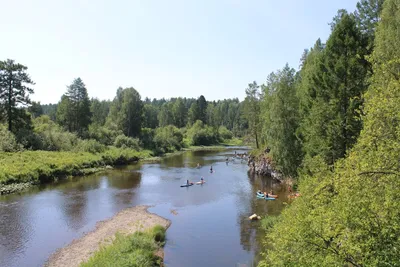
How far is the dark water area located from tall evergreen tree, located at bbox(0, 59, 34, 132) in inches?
790

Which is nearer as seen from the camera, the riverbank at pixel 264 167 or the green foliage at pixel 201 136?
the riverbank at pixel 264 167

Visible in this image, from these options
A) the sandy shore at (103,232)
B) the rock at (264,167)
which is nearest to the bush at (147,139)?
the rock at (264,167)

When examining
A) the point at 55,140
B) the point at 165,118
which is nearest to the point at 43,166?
the point at 55,140

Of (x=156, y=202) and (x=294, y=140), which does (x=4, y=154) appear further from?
(x=294, y=140)

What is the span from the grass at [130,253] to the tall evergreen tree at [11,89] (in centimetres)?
4455

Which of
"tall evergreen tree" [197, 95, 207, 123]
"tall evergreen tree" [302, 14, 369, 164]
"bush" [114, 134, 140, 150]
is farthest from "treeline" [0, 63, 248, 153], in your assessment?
"tall evergreen tree" [302, 14, 369, 164]

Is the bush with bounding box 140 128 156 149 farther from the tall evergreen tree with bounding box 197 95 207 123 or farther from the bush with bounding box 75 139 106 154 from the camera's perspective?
the tall evergreen tree with bounding box 197 95 207 123

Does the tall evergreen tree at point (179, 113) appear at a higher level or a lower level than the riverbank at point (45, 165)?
higher

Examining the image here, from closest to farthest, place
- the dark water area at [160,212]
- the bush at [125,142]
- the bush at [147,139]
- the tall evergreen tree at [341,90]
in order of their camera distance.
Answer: the dark water area at [160,212] → the tall evergreen tree at [341,90] → the bush at [125,142] → the bush at [147,139]

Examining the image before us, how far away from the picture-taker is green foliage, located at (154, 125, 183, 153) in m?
86.5

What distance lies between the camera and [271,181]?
47094 millimetres

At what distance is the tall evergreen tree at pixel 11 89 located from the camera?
5544 centimetres

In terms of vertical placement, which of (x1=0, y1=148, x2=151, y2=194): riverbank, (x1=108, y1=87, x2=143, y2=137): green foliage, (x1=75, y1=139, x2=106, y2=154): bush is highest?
(x1=108, y1=87, x2=143, y2=137): green foliage

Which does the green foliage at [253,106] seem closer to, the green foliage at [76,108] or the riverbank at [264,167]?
the riverbank at [264,167]
